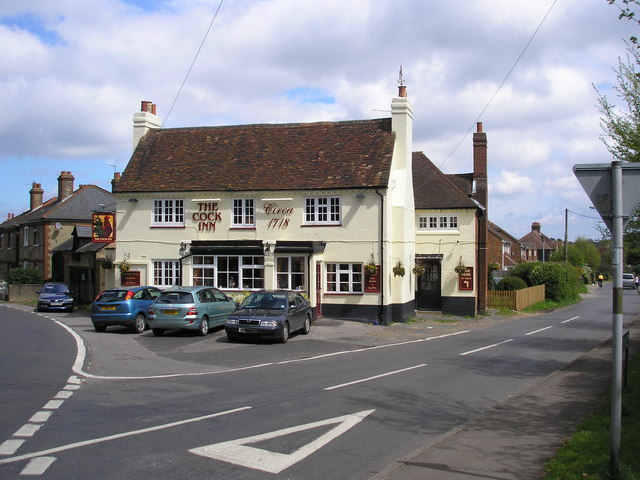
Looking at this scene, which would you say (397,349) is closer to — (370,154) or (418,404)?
(418,404)

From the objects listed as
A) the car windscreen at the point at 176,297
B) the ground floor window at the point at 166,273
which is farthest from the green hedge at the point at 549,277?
the car windscreen at the point at 176,297

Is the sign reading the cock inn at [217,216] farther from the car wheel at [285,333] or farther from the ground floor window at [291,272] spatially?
the car wheel at [285,333]

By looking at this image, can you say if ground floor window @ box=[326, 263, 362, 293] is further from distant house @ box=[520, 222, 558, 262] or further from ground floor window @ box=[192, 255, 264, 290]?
distant house @ box=[520, 222, 558, 262]

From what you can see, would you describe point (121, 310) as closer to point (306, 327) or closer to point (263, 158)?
point (306, 327)

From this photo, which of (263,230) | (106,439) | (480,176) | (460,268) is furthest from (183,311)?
(480,176)

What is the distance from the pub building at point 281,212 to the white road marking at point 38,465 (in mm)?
18772

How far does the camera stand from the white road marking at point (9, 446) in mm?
7154

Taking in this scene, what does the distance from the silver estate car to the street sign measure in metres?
15.9

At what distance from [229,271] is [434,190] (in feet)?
40.5

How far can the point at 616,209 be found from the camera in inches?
226

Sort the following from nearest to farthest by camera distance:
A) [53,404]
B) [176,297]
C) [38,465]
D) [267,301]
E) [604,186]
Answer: [604,186], [38,465], [53,404], [267,301], [176,297]

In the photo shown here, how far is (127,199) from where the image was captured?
1137 inches

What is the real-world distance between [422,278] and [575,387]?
21.1 m

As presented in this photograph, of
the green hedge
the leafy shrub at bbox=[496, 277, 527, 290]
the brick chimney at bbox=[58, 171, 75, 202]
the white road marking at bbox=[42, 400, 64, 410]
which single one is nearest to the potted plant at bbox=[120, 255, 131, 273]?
the white road marking at bbox=[42, 400, 64, 410]
